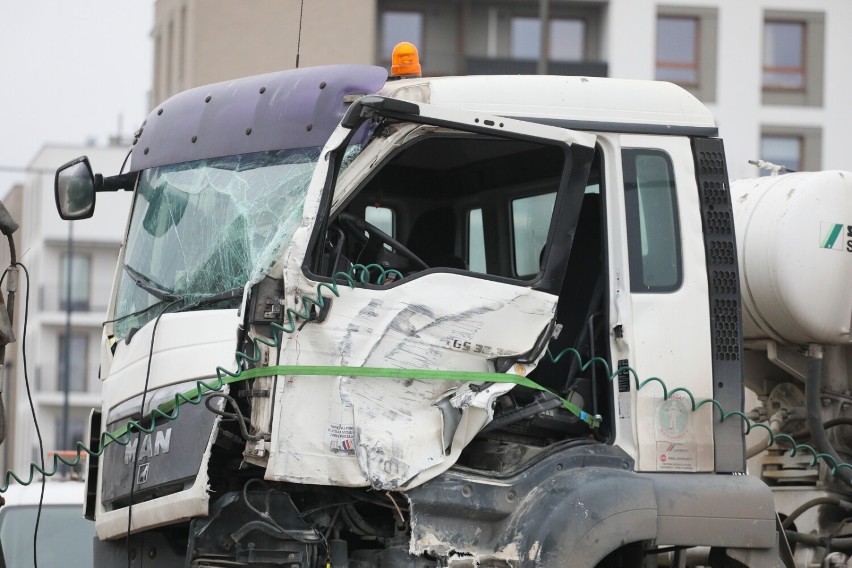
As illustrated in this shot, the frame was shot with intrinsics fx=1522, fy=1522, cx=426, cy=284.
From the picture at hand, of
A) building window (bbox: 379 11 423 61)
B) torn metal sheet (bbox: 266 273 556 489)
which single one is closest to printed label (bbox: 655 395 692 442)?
torn metal sheet (bbox: 266 273 556 489)

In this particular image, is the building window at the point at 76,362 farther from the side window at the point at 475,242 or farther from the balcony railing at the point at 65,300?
the side window at the point at 475,242

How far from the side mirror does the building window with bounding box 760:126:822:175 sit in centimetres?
3413

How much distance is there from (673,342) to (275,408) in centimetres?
166

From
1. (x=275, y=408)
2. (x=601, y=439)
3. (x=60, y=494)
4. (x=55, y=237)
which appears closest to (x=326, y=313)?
(x=275, y=408)

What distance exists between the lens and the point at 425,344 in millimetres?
5629

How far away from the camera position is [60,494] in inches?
370

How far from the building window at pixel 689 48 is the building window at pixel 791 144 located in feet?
6.14

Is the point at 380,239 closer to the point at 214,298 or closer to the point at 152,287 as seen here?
the point at 214,298

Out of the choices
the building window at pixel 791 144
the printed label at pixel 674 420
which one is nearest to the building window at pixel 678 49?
the building window at pixel 791 144

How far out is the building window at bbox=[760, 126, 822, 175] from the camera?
39.7m

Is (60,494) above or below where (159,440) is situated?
below

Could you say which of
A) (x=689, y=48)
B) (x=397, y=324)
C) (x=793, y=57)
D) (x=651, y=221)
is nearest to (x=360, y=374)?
(x=397, y=324)

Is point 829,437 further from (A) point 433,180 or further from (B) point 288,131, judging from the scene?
(B) point 288,131

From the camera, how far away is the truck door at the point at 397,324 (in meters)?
5.52
